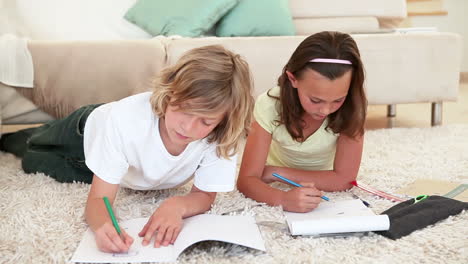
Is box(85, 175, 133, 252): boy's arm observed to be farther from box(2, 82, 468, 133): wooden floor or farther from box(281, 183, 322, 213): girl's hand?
box(2, 82, 468, 133): wooden floor

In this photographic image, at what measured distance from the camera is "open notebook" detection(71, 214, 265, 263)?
2.90 feet

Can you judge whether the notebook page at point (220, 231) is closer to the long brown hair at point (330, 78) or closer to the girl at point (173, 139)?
the girl at point (173, 139)

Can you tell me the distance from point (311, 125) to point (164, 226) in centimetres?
52

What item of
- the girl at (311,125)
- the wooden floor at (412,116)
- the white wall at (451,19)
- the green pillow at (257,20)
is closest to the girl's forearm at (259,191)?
the girl at (311,125)

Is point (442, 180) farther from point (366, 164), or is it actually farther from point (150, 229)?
point (150, 229)

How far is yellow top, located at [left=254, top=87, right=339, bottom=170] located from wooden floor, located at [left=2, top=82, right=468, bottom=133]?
104 cm

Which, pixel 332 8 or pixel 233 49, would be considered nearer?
pixel 233 49

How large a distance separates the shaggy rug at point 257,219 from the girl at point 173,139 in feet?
0.22

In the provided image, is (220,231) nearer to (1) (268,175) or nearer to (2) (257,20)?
(1) (268,175)

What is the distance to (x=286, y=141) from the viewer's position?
1.34 m

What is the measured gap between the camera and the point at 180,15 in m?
2.20

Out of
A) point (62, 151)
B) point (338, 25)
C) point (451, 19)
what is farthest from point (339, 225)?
point (451, 19)

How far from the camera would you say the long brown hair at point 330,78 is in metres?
1.16

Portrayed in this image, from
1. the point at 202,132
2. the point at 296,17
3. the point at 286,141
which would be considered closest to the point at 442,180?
the point at 286,141
